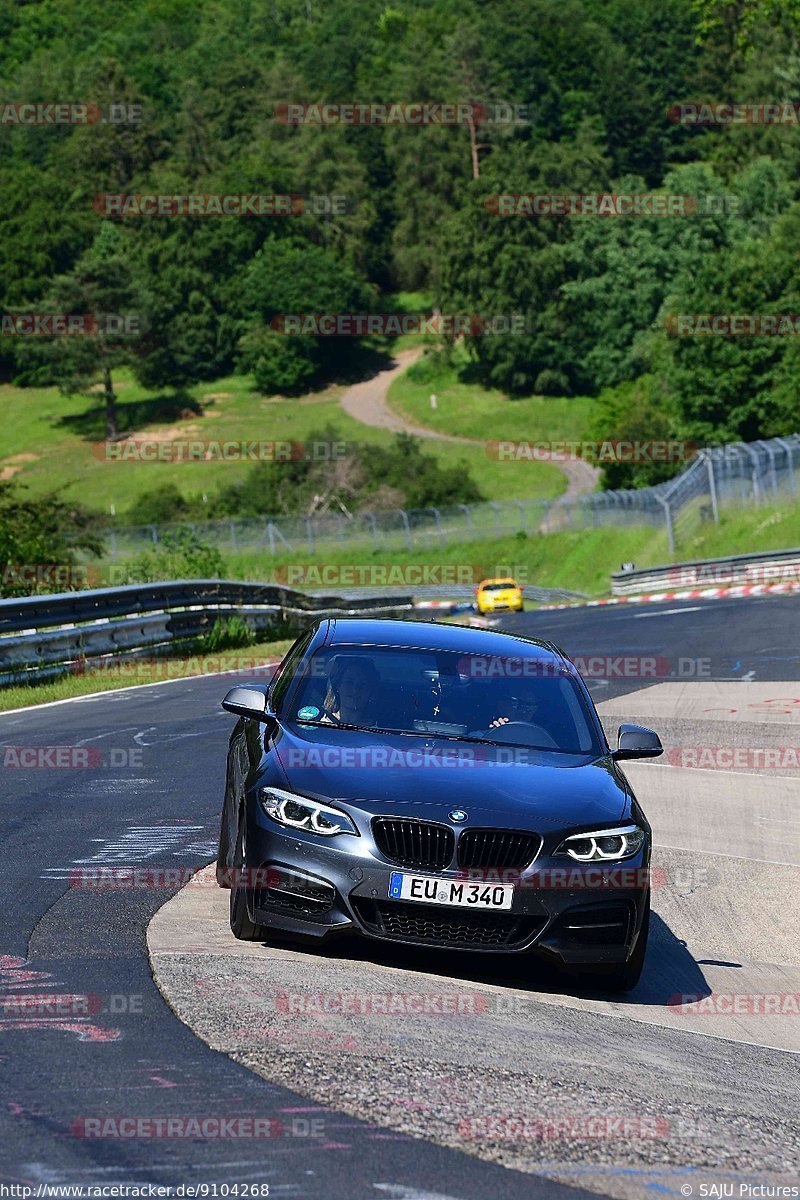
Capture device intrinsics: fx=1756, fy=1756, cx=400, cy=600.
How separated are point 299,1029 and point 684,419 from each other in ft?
233

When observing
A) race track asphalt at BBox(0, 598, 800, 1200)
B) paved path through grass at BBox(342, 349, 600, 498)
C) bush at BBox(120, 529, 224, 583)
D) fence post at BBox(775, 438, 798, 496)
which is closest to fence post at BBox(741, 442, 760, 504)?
fence post at BBox(775, 438, 798, 496)

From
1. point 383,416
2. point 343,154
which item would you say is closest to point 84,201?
point 343,154

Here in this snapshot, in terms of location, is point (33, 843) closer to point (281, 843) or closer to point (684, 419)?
point (281, 843)

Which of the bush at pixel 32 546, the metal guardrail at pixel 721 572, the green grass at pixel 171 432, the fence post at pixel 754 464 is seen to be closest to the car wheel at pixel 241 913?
the bush at pixel 32 546

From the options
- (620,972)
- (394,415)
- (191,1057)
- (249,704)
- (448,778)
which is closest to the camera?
(191,1057)

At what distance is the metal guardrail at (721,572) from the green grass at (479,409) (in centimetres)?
5705

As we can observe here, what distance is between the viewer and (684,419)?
247 ft

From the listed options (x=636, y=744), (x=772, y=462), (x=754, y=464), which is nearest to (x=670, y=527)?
(x=754, y=464)

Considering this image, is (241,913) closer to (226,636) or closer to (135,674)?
(135,674)

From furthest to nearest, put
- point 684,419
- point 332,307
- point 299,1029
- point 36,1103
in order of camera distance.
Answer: point 332,307 → point 684,419 → point 299,1029 → point 36,1103

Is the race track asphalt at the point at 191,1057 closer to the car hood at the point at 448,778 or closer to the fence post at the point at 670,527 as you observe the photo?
the car hood at the point at 448,778

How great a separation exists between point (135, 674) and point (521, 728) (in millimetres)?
14994

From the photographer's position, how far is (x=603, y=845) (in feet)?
24.6

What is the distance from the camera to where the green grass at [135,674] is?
1934cm
